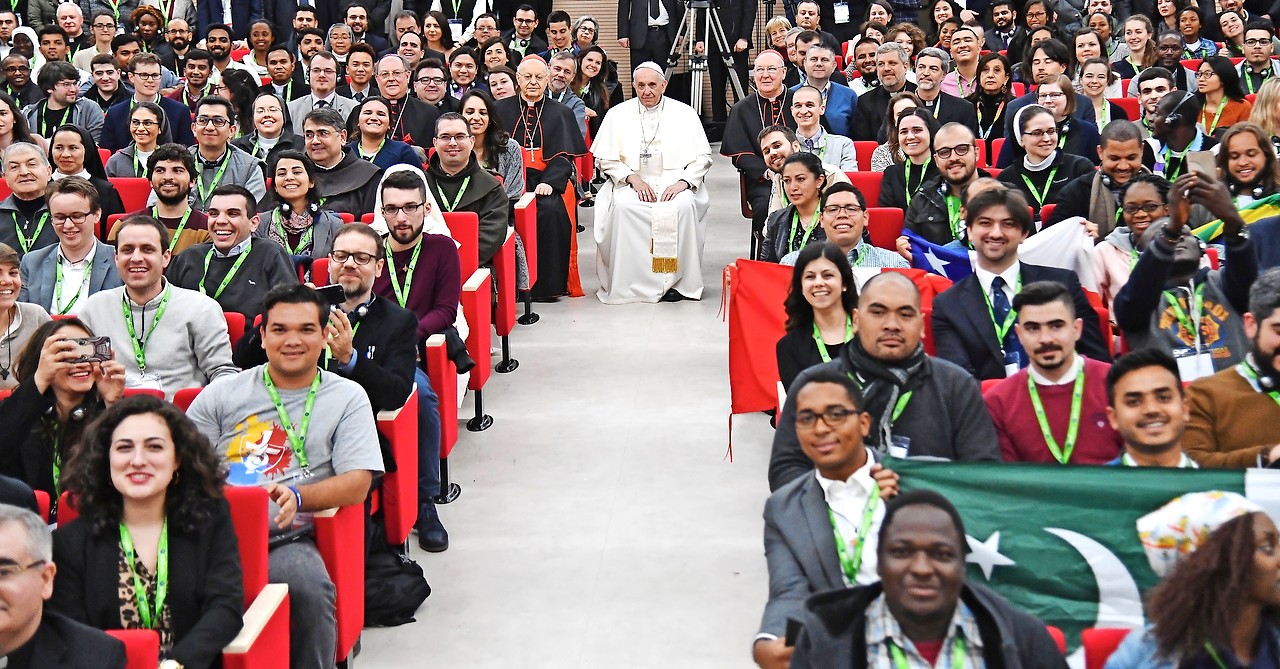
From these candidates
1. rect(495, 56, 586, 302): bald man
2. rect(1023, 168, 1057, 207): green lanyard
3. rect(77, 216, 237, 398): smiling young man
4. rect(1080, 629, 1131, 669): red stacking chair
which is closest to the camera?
rect(1080, 629, 1131, 669): red stacking chair

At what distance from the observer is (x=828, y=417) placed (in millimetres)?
3016

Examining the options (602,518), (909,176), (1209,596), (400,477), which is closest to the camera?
(1209,596)

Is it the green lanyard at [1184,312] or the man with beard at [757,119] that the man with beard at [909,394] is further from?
the man with beard at [757,119]

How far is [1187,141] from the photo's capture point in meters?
5.75

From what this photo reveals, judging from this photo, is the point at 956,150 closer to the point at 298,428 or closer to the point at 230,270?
the point at 230,270

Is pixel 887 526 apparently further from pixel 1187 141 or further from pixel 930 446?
pixel 1187 141

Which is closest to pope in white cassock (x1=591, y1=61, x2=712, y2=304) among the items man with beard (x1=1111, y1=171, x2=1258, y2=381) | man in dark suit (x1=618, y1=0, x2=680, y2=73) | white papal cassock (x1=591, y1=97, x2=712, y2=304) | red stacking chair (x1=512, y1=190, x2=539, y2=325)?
white papal cassock (x1=591, y1=97, x2=712, y2=304)

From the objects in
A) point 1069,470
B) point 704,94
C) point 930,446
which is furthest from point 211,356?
point 704,94

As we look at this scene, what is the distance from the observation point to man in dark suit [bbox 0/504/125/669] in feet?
8.57

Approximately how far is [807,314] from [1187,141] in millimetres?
2280

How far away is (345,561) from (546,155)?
4377mm

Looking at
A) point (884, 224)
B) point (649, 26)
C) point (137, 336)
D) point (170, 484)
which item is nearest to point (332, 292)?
point (137, 336)

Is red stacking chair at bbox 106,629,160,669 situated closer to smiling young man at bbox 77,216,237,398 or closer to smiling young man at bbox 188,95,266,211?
smiling young man at bbox 77,216,237,398

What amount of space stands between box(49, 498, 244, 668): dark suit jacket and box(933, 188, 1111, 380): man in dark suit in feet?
7.03
